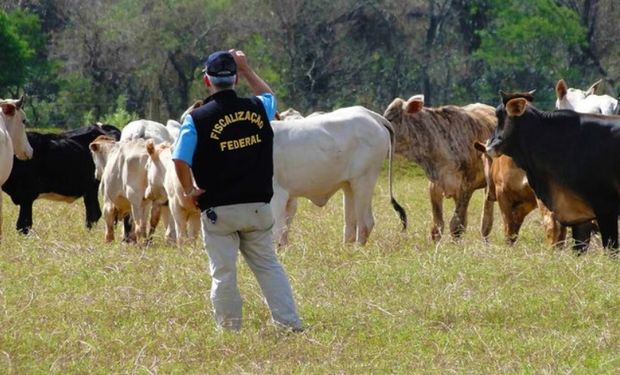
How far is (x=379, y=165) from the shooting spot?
544 inches

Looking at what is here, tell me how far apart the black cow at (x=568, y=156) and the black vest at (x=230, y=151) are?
4.03 m

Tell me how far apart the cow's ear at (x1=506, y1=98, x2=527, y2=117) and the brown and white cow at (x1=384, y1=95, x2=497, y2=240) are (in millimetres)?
2796

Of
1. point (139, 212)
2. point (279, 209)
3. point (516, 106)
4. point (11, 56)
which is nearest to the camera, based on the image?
point (516, 106)

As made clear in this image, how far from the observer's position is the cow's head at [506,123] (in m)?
12.9

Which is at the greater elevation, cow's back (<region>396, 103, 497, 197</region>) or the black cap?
the black cap

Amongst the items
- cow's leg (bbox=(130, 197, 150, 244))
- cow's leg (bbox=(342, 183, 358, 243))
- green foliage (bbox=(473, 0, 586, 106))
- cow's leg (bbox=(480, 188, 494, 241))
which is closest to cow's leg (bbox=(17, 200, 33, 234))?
cow's leg (bbox=(130, 197, 150, 244))

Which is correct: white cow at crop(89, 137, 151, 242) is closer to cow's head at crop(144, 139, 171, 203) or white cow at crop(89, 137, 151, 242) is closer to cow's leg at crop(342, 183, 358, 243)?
cow's head at crop(144, 139, 171, 203)

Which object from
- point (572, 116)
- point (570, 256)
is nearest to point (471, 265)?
point (570, 256)

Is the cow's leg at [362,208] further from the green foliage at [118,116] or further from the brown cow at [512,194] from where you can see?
the green foliage at [118,116]

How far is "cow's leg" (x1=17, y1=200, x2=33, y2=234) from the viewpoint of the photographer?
16489mm

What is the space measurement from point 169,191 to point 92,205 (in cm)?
407

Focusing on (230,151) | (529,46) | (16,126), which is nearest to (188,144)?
(230,151)

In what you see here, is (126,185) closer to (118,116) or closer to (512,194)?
(512,194)

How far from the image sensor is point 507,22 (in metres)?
54.4
